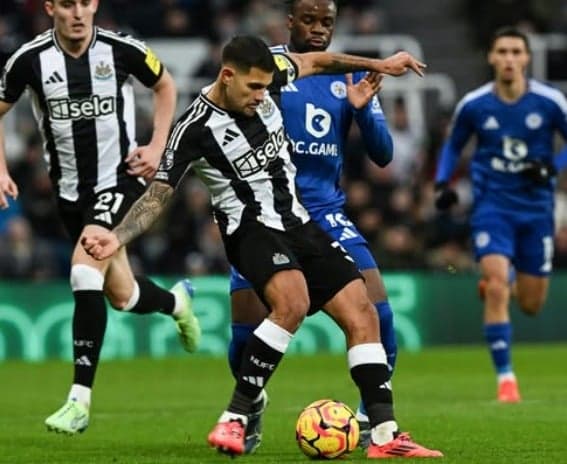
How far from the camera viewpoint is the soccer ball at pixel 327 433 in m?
8.25

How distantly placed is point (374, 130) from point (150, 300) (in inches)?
95.7

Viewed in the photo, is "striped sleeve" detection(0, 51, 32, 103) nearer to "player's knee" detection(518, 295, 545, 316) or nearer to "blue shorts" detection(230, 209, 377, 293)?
"blue shorts" detection(230, 209, 377, 293)

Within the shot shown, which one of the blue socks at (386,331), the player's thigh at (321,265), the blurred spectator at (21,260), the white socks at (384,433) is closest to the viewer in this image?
the white socks at (384,433)

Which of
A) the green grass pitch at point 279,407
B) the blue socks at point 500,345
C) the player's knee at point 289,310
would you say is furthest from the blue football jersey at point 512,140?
the player's knee at point 289,310

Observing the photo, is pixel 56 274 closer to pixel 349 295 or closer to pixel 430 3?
pixel 430 3

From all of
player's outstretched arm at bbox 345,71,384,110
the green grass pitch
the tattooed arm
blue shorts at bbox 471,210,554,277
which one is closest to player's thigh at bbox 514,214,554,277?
blue shorts at bbox 471,210,554,277

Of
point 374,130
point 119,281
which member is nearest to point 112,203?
point 119,281

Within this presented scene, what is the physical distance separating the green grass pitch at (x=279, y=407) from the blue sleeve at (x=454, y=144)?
67.6 inches

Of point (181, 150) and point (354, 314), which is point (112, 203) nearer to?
point (181, 150)

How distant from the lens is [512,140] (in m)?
13.2

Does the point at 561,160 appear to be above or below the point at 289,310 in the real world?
above

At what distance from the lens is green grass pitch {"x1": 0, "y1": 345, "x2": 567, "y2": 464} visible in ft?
28.9

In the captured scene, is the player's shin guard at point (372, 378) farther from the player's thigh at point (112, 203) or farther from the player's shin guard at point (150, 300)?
the player's shin guard at point (150, 300)

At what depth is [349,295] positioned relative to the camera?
8336 millimetres
